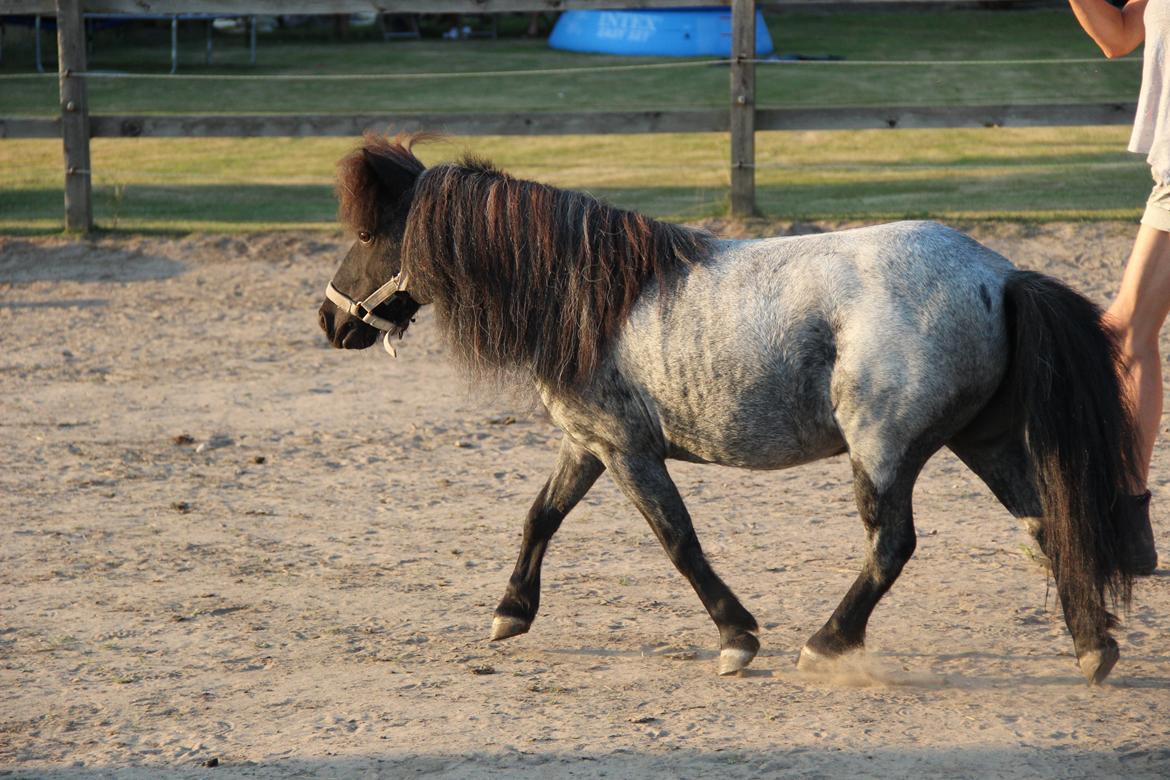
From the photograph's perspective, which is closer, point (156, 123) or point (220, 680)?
point (220, 680)

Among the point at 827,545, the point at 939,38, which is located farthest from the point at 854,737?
the point at 939,38

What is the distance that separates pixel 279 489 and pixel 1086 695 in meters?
3.21

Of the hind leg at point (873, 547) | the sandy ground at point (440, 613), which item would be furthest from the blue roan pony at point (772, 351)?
the sandy ground at point (440, 613)

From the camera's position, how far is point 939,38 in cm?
2252

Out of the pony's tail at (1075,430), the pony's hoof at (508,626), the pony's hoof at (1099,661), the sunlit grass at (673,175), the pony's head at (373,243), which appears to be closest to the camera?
the pony's tail at (1075,430)

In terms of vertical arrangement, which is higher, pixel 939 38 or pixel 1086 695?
pixel 939 38

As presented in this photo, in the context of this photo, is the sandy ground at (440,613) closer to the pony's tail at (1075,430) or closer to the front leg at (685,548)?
the front leg at (685,548)

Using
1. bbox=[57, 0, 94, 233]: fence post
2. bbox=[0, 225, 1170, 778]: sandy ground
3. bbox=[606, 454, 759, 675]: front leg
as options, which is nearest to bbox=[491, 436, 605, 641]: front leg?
bbox=[0, 225, 1170, 778]: sandy ground

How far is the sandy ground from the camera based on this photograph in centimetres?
335

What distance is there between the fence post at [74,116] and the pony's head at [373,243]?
6482 mm

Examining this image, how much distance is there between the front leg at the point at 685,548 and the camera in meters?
3.74

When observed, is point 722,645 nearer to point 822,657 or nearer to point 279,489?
point 822,657

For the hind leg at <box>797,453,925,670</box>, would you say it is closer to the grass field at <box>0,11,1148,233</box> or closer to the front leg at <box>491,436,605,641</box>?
the front leg at <box>491,436,605,641</box>

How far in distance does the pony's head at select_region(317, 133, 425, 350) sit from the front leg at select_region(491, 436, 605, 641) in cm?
66
